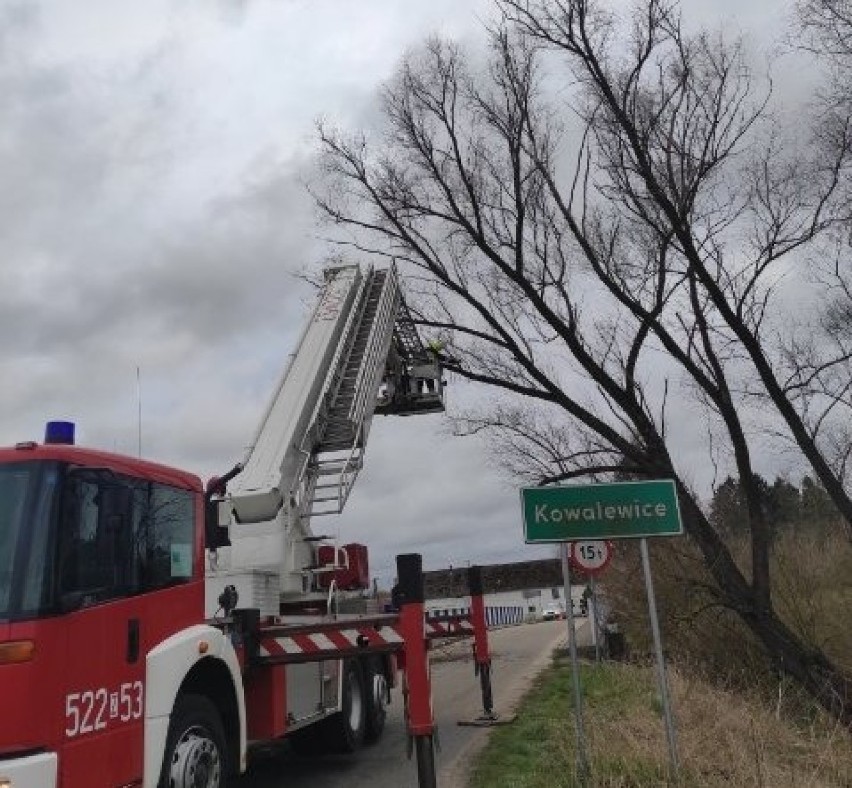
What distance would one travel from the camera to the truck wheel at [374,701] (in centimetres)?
1097

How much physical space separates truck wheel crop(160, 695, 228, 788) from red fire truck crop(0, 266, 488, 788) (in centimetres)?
1

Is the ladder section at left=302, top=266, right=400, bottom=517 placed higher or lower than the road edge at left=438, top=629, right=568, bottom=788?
higher

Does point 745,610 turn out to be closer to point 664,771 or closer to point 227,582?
point 664,771

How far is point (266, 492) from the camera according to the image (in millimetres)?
9195

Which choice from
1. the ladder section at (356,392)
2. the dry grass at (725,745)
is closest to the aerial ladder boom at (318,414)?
the ladder section at (356,392)

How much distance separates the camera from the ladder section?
10.4 m

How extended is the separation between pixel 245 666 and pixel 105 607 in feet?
7.90

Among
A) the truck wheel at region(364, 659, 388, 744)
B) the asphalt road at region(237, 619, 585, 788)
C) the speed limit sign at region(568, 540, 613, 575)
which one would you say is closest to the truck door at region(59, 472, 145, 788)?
the asphalt road at region(237, 619, 585, 788)

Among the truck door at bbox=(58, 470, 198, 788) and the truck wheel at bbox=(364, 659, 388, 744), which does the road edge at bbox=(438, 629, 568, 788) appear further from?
the truck door at bbox=(58, 470, 198, 788)

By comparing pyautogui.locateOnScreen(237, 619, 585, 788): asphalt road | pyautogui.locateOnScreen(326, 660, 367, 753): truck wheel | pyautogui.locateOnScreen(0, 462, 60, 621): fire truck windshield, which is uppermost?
pyautogui.locateOnScreen(0, 462, 60, 621): fire truck windshield

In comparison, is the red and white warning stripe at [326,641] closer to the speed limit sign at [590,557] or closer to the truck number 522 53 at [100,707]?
the truck number 522 53 at [100,707]

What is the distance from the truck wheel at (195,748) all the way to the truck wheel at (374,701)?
441 cm

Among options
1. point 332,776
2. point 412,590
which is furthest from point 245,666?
point 332,776

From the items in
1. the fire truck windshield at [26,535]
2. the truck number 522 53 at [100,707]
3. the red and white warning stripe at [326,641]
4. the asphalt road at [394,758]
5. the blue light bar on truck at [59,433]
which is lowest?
the asphalt road at [394,758]
